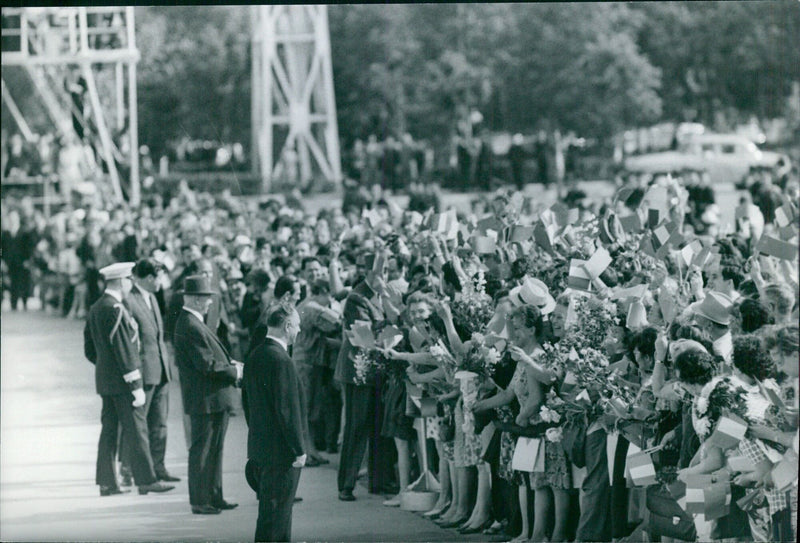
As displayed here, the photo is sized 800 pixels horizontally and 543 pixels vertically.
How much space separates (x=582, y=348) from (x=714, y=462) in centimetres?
174

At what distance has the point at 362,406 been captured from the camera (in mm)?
12125

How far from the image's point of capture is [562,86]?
41.7m

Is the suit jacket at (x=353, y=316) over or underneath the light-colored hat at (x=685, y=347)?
underneath

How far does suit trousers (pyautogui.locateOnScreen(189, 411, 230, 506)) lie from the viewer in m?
11.6

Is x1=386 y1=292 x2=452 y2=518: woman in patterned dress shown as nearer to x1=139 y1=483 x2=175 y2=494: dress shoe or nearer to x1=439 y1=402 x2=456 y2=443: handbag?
x1=439 y1=402 x2=456 y2=443: handbag

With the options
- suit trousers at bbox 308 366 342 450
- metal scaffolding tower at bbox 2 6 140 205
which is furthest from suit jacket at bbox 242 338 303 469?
metal scaffolding tower at bbox 2 6 140 205

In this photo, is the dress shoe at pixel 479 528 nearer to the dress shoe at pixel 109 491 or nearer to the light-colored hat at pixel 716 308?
the light-colored hat at pixel 716 308

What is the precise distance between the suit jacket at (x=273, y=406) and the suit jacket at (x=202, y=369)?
1.56m

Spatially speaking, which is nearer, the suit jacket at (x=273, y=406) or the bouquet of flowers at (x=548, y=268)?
the suit jacket at (x=273, y=406)

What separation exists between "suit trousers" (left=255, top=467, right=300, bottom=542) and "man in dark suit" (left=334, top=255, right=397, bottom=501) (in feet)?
7.08

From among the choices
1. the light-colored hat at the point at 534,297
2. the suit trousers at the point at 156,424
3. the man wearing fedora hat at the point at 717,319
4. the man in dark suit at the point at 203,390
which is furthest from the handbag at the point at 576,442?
the suit trousers at the point at 156,424

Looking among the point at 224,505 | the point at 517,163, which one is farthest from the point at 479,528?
the point at 517,163

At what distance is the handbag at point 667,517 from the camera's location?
8453 millimetres

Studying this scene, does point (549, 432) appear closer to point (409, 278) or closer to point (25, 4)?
point (409, 278)
